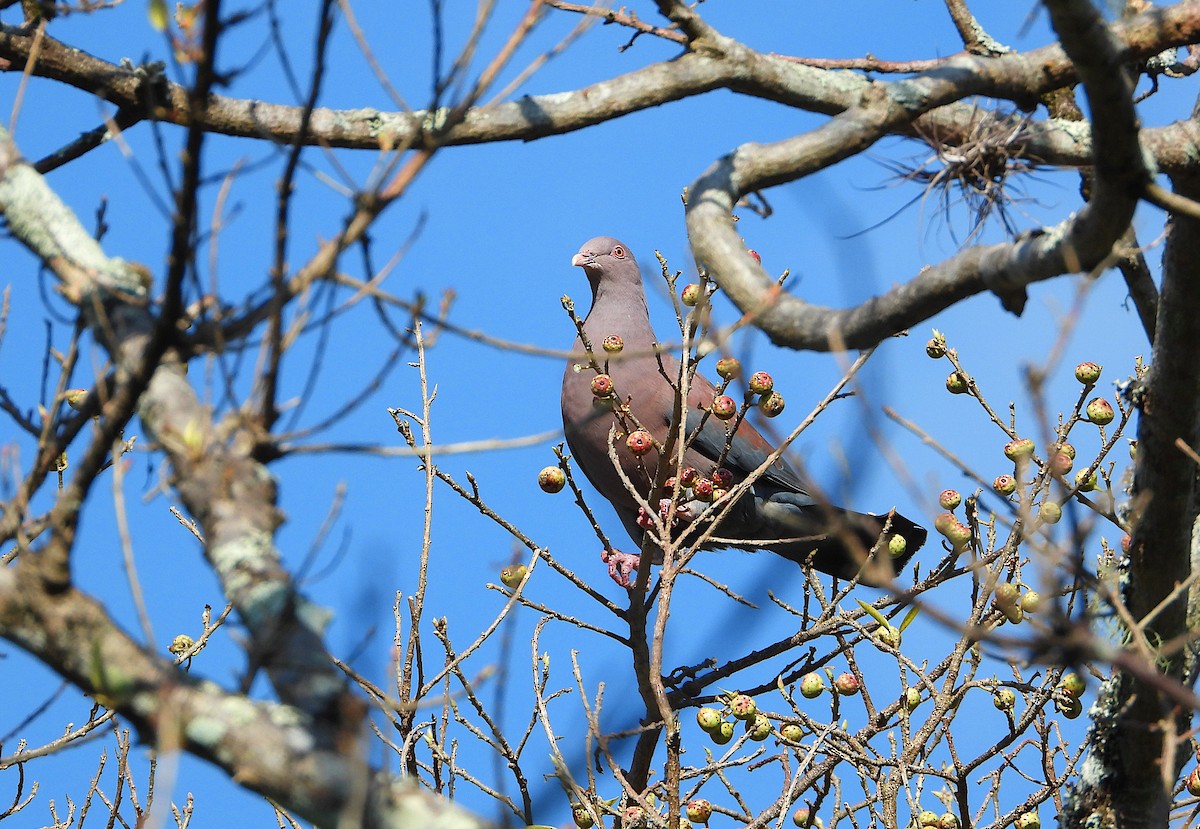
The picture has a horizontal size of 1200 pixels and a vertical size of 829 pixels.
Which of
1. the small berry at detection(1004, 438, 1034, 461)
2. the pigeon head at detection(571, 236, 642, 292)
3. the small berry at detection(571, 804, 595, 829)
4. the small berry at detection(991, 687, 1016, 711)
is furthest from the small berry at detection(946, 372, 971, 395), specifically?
the pigeon head at detection(571, 236, 642, 292)

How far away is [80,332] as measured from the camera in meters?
1.77

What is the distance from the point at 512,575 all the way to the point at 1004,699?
1.41 meters

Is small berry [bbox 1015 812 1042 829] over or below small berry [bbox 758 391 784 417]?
below

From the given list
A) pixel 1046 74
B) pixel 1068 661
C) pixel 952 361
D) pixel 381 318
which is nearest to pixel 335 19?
pixel 381 318

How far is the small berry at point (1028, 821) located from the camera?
308cm

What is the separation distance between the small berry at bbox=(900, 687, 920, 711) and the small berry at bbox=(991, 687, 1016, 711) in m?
0.22

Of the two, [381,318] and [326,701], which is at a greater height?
[381,318]

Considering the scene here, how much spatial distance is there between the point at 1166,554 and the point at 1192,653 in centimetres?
28

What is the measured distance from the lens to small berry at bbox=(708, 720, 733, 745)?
10.5 ft

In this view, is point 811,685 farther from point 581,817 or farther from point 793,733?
point 581,817

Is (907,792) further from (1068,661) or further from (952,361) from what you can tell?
(1068,661)

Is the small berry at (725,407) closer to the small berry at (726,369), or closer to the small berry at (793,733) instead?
the small berry at (726,369)

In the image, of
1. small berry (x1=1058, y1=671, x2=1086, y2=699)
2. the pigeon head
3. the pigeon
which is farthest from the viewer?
the pigeon head

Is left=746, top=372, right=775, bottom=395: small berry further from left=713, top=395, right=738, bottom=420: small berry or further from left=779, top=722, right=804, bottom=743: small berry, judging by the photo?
left=779, top=722, right=804, bottom=743: small berry
